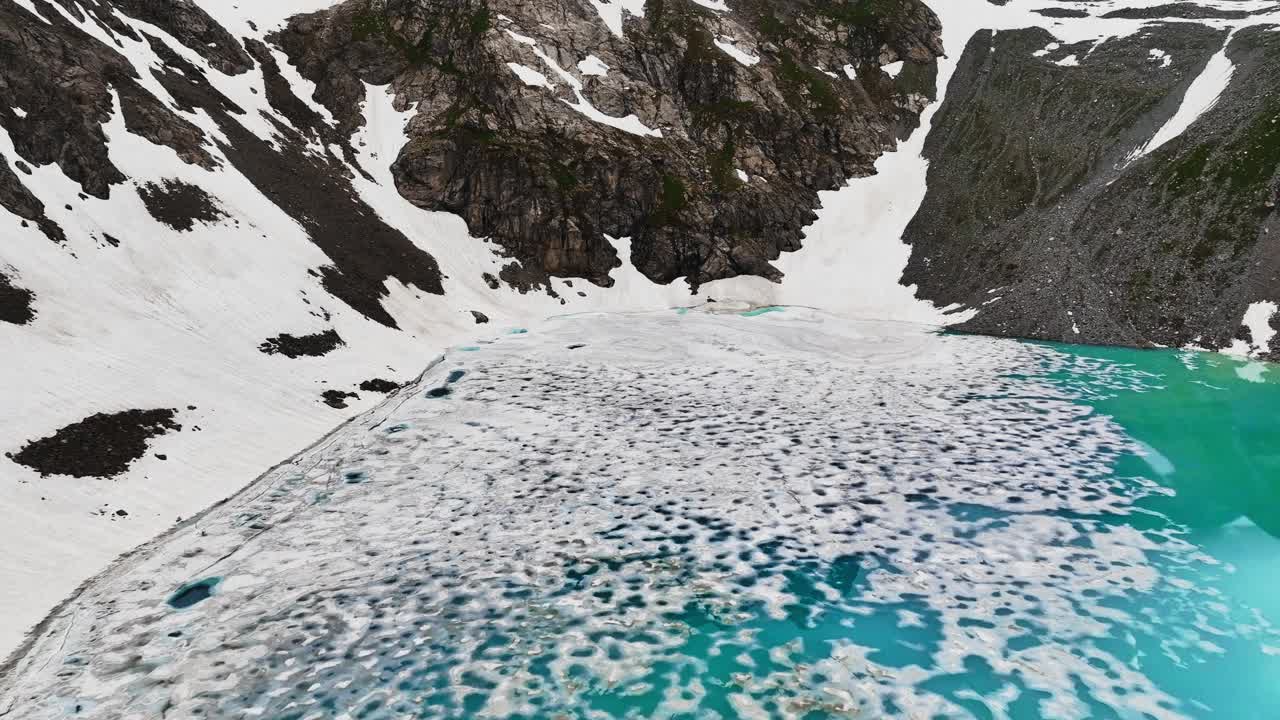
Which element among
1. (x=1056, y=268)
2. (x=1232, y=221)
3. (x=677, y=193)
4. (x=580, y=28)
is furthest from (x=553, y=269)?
(x=1232, y=221)

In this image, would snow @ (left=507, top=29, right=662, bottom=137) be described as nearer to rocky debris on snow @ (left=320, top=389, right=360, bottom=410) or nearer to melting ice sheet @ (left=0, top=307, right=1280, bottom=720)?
rocky debris on snow @ (left=320, top=389, right=360, bottom=410)

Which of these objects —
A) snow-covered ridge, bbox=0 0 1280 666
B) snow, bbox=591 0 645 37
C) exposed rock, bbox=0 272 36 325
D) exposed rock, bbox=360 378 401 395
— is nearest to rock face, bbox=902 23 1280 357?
snow-covered ridge, bbox=0 0 1280 666

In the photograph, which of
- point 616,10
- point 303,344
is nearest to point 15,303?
point 303,344

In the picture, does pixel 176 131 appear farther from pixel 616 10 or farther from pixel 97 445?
pixel 616 10

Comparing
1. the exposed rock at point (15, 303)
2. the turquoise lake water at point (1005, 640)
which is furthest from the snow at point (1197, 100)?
the exposed rock at point (15, 303)

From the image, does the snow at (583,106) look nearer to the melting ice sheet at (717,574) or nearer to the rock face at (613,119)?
the rock face at (613,119)

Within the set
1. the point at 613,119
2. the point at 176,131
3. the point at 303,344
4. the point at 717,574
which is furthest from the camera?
the point at 613,119

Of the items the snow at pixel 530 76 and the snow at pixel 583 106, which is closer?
the snow at pixel 530 76
